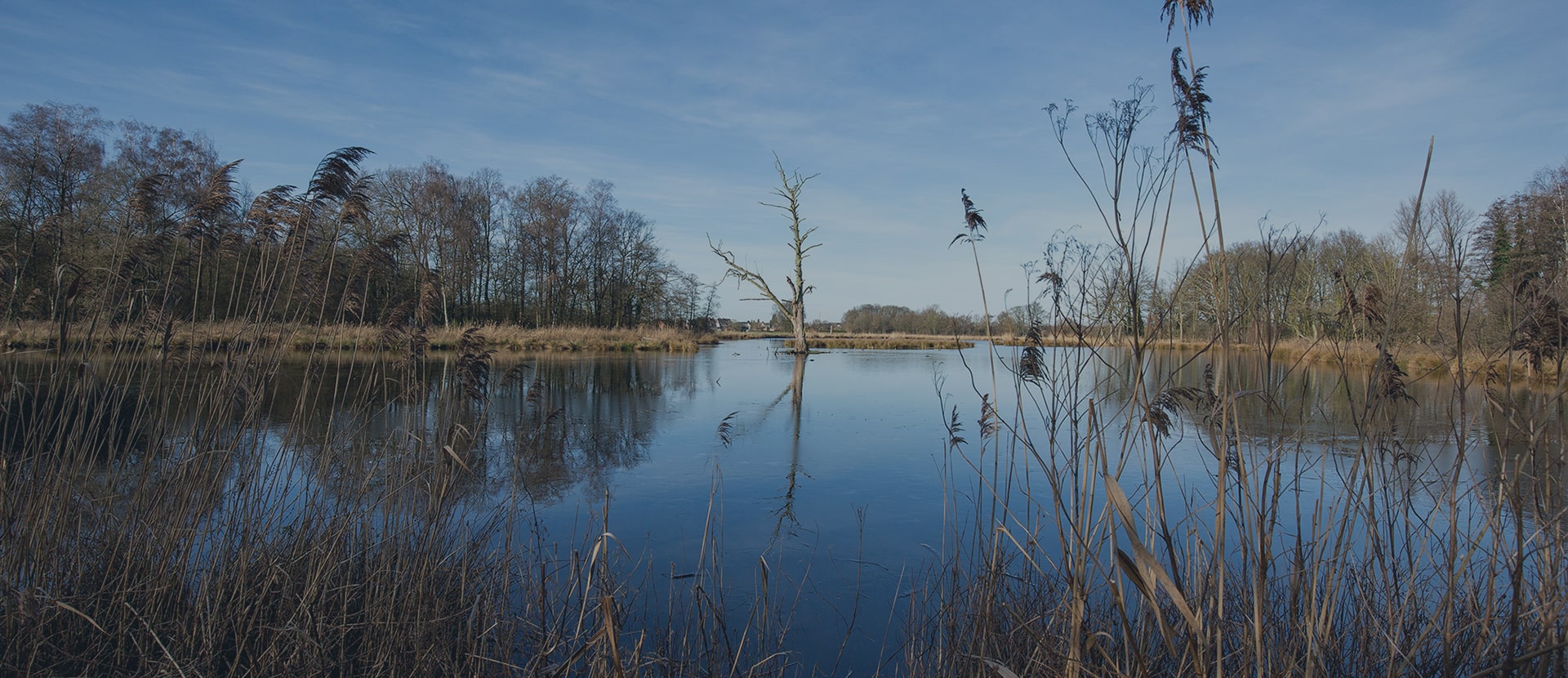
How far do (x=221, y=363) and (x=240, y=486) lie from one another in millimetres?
858

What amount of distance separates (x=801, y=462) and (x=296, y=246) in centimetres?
454

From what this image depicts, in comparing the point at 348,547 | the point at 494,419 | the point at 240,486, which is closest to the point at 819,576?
the point at 348,547

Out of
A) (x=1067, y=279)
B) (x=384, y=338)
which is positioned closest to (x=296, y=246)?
(x=384, y=338)

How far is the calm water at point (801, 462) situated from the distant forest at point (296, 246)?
0.62m

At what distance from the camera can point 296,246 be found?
10.4 feet

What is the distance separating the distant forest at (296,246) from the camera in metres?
3.17

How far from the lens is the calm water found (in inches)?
120

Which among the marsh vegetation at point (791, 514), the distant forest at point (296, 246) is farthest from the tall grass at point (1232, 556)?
the distant forest at point (296, 246)

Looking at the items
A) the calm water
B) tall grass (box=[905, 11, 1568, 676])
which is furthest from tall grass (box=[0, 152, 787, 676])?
tall grass (box=[905, 11, 1568, 676])

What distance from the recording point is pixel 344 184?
3.12 m

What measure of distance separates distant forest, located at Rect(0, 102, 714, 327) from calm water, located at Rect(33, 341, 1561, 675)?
0.62 m

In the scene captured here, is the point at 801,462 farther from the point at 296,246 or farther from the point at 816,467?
the point at 296,246

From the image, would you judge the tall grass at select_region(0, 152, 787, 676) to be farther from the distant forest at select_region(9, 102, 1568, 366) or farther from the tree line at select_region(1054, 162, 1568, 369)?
the tree line at select_region(1054, 162, 1568, 369)

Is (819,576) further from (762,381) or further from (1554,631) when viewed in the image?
(762,381)
